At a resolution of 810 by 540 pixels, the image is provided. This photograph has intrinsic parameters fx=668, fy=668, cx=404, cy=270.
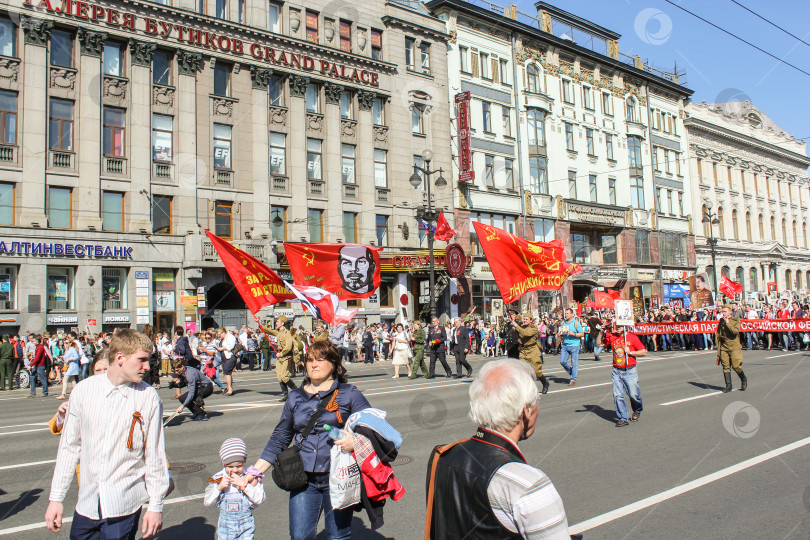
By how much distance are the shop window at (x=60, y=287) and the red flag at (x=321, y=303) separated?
1520cm

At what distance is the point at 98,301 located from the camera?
27438 mm

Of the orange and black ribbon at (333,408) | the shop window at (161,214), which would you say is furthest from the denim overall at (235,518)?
the shop window at (161,214)

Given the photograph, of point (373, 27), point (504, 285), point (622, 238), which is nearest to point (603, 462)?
point (504, 285)

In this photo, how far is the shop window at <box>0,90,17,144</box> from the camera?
1029 inches

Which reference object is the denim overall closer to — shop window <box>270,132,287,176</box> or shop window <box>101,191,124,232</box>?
shop window <box>101,191,124,232</box>

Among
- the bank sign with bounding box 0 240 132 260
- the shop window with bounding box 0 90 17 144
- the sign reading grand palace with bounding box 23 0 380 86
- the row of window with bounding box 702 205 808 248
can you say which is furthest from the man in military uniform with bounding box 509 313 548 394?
the row of window with bounding box 702 205 808 248

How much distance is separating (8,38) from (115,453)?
28.4 meters

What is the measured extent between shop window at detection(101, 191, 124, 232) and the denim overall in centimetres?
2638

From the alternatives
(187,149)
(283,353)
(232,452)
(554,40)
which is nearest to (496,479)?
(232,452)

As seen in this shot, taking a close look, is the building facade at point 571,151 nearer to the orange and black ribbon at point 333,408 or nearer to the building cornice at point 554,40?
the building cornice at point 554,40

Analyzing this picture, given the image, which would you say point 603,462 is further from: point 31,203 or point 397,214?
point 397,214

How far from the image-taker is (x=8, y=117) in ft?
86.2

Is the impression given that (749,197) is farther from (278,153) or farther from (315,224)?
(278,153)

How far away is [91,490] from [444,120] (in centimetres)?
3851
